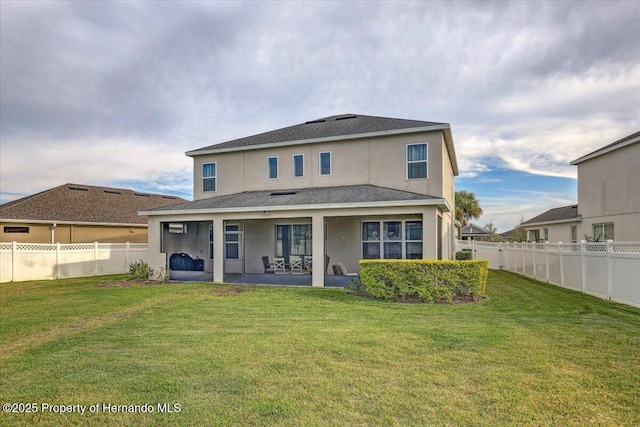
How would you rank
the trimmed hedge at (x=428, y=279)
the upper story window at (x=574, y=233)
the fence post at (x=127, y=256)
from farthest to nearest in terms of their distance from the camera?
the upper story window at (x=574, y=233)
the fence post at (x=127, y=256)
the trimmed hedge at (x=428, y=279)

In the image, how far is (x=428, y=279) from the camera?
35.4 feet

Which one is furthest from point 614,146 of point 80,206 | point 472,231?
point 80,206

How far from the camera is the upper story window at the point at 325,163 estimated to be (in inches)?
681

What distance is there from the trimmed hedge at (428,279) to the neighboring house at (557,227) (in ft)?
52.2

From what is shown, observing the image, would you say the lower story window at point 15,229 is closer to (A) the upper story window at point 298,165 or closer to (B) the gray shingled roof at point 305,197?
(B) the gray shingled roof at point 305,197

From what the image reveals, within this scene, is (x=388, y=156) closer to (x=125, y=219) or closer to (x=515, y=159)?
(x=515, y=159)

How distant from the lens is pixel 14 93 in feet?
53.6

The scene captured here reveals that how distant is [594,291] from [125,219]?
24820 millimetres

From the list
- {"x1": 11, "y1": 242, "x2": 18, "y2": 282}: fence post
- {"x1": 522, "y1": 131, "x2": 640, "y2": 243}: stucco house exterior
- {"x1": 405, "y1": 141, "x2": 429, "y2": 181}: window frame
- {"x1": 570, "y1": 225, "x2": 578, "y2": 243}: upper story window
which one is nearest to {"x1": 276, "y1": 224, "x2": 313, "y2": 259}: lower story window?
{"x1": 405, "y1": 141, "x2": 429, "y2": 181}: window frame

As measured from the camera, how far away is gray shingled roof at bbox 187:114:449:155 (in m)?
16.5

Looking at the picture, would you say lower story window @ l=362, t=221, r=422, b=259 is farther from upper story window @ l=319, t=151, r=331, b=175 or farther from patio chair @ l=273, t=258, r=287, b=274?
patio chair @ l=273, t=258, r=287, b=274

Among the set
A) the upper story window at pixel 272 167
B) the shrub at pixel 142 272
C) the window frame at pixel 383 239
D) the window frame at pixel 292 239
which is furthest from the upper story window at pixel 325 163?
the shrub at pixel 142 272

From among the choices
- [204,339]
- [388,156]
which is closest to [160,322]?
[204,339]

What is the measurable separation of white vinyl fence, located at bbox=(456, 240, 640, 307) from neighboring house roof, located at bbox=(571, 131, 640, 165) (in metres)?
5.86
